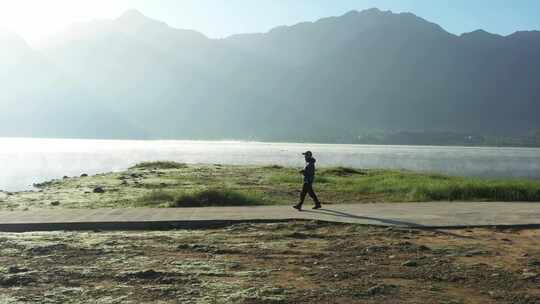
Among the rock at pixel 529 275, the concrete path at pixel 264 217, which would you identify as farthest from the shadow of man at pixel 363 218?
the rock at pixel 529 275

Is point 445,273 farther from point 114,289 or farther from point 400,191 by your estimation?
point 400,191

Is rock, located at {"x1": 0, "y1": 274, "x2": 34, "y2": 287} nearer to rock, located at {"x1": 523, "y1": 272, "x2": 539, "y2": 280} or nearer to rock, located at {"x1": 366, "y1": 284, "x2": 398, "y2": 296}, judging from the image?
rock, located at {"x1": 366, "y1": 284, "x2": 398, "y2": 296}

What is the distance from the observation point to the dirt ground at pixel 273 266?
828 cm

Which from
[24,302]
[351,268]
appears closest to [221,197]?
[351,268]

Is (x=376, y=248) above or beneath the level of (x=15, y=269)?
above

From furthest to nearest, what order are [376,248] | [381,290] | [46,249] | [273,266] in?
[376,248] → [46,249] → [273,266] → [381,290]

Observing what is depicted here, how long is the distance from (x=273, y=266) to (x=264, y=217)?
553 cm

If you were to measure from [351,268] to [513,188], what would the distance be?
747 inches

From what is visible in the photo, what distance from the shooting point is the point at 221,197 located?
2208cm

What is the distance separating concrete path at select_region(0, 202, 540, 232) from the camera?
47.4ft

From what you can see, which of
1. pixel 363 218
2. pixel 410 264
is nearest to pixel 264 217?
pixel 363 218

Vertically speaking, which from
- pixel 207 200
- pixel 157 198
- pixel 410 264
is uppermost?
pixel 410 264

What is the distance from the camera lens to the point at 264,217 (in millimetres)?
15656

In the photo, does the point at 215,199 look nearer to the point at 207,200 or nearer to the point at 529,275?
the point at 207,200
